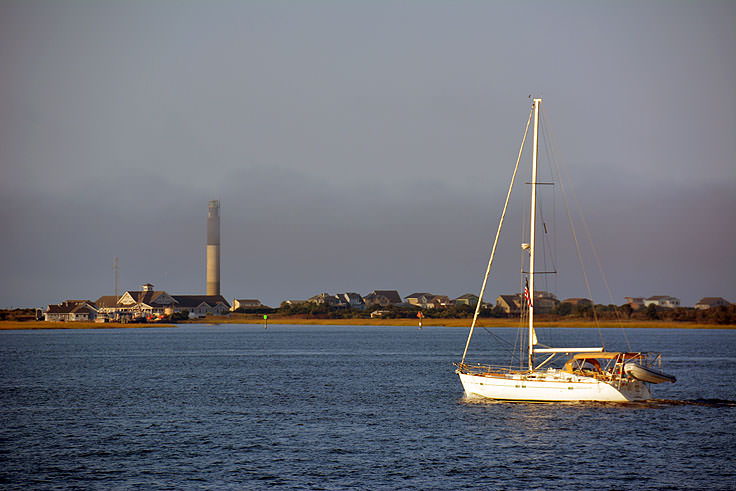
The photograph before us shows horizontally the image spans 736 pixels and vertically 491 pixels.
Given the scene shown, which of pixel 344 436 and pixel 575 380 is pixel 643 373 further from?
pixel 344 436

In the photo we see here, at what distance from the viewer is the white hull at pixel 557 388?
53.3 m

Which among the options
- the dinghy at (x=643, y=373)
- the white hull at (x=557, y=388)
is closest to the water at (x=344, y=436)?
the white hull at (x=557, y=388)

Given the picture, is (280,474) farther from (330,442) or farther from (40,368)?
(40,368)

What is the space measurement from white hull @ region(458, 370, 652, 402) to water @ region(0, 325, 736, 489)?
3.01 ft

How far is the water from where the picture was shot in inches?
1439

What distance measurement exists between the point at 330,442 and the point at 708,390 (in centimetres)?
3963

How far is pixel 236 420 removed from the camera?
5281 centimetres

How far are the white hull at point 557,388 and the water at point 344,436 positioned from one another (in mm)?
917

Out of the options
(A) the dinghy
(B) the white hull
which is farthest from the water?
(A) the dinghy

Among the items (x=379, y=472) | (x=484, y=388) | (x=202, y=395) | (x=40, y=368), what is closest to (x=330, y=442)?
(x=379, y=472)

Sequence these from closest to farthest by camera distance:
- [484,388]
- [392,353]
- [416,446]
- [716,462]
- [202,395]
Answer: [716,462]
[416,446]
[484,388]
[202,395]
[392,353]

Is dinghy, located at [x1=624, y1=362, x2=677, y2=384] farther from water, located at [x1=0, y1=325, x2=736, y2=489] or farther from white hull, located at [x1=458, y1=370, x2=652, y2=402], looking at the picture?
water, located at [x1=0, y1=325, x2=736, y2=489]

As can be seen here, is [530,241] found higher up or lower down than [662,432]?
higher up

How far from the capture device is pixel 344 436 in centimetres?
4700
